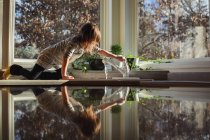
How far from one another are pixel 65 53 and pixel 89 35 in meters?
0.27

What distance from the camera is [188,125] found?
15.8 inches

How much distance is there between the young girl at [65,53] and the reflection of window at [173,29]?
4.11 ft

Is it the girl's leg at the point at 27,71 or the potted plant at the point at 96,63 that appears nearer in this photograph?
the girl's leg at the point at 27,71

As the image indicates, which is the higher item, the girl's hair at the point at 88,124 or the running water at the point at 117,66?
the running water at the point at 117,66

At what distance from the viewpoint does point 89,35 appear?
2.47 m

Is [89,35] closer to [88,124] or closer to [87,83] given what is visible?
[87,83]

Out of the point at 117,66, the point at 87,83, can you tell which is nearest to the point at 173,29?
the point at 117,66

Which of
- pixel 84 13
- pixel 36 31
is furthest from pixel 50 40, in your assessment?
pixel 84 13

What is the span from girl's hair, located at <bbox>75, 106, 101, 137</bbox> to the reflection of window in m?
3.10

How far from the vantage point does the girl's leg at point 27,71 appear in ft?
9.05

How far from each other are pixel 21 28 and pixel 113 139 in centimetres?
353

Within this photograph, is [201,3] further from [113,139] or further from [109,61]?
[113,139]

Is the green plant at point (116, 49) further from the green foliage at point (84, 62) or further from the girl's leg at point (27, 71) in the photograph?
the girl's leg at point (27, 71)

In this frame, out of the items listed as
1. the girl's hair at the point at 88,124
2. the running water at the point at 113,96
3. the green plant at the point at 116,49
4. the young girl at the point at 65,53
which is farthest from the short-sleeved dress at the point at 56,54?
the girl's hair at the point at 88,124
